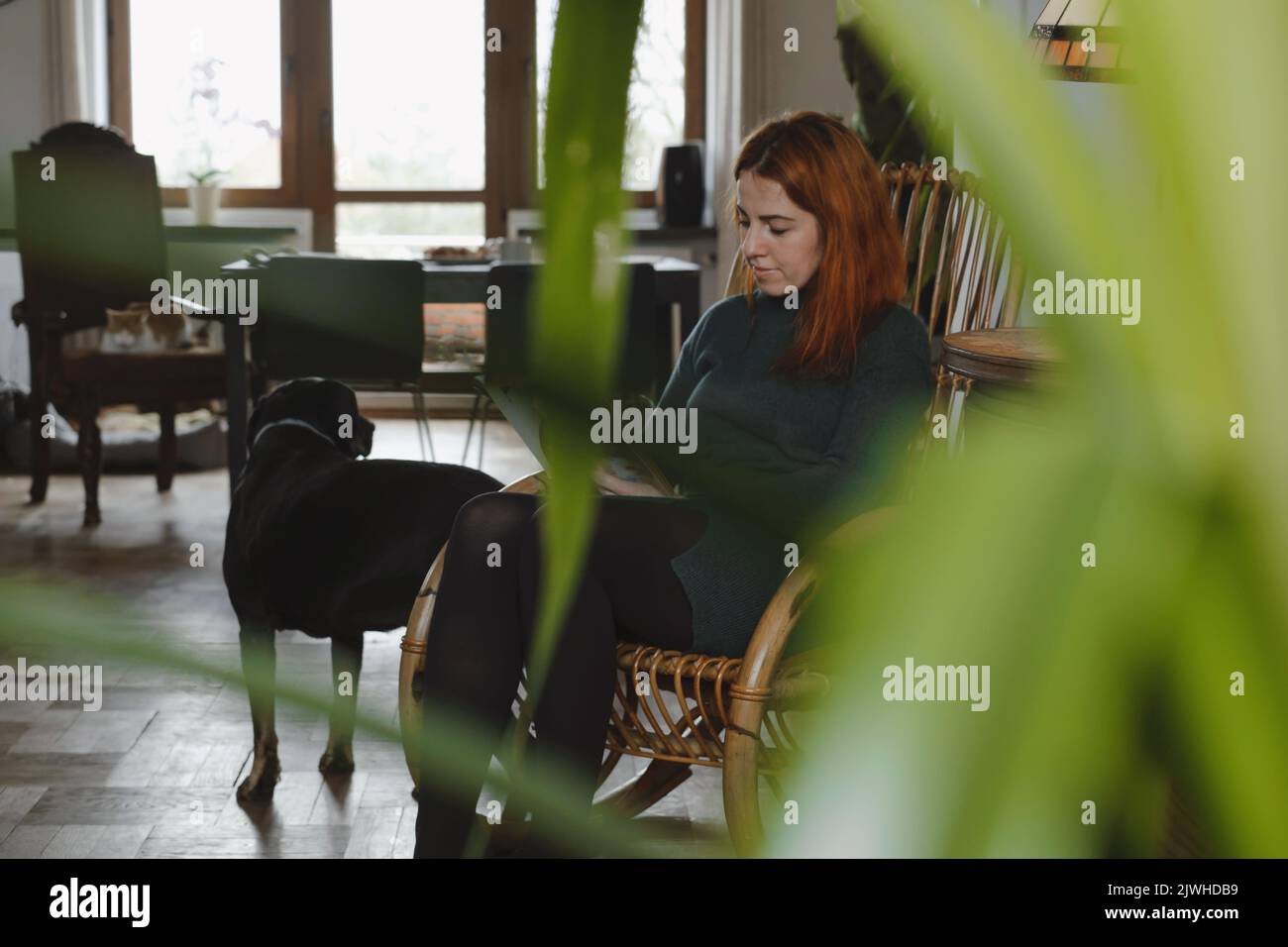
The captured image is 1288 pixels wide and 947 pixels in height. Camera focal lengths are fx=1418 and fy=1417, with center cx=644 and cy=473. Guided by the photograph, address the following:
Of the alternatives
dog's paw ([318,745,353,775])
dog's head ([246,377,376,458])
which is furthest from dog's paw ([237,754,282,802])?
dog's head ([246,377,376,458])

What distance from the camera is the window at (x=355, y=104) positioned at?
702 cm

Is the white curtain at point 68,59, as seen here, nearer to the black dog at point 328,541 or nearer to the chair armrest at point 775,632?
the black dog at point 328,541

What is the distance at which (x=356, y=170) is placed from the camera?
7230 mm

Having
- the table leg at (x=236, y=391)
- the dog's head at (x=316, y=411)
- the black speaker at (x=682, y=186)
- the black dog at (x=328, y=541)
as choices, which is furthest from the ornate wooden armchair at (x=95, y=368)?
the black speaker at (x=682, y=186)

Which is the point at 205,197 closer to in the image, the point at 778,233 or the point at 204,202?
the point at 204,202

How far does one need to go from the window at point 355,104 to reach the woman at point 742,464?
207 inches

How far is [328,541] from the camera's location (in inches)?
84.3

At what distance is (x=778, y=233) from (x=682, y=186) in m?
5.10

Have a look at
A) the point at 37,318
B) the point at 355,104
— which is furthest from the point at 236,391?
the point at 355,104

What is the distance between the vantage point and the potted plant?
6.91 meters

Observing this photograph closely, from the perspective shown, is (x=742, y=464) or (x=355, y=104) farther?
(x=355, y=104)

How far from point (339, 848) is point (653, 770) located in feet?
1.56

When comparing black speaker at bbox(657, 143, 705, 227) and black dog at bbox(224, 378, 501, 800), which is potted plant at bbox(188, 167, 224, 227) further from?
black dog at bbox(224, 378, 501, 800)
